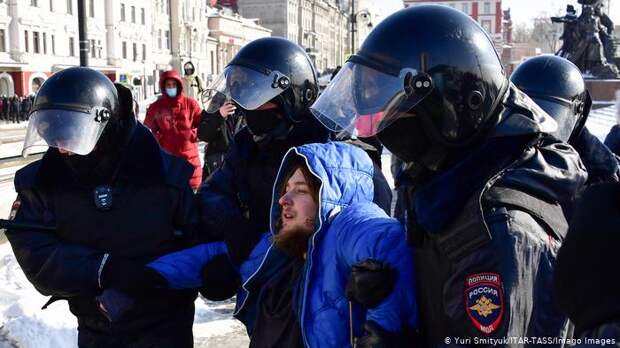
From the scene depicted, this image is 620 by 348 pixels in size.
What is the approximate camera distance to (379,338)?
1.49m

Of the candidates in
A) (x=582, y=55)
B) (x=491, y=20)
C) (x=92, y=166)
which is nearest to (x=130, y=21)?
(x=582, y=55)

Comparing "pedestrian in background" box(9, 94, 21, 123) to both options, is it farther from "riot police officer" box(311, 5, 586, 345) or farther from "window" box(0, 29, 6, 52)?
"riot police officer" box(311, 5, 586, 345)

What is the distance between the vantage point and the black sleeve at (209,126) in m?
5.51

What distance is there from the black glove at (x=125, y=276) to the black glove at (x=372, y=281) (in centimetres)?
107

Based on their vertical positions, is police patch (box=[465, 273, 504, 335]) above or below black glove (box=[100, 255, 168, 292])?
above

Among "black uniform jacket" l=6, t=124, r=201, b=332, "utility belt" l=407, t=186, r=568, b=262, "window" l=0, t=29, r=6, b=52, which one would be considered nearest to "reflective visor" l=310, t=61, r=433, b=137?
"utility belt" l=407, t=186, r=568, b=262

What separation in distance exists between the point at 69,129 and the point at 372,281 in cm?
138

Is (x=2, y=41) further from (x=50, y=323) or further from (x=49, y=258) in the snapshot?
(x=49, y=258)

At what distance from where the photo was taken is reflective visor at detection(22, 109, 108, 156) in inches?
91.1

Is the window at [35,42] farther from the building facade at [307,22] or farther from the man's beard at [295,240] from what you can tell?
the building facade at [307,22]

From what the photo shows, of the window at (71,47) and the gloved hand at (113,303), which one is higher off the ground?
the gloved hand at (113,303)

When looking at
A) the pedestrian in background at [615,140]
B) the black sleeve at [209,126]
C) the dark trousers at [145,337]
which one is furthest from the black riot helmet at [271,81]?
the pedestrian in background at [615,140]

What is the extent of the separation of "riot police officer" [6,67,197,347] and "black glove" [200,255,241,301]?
0.54 feet

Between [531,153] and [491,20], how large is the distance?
88436mm
